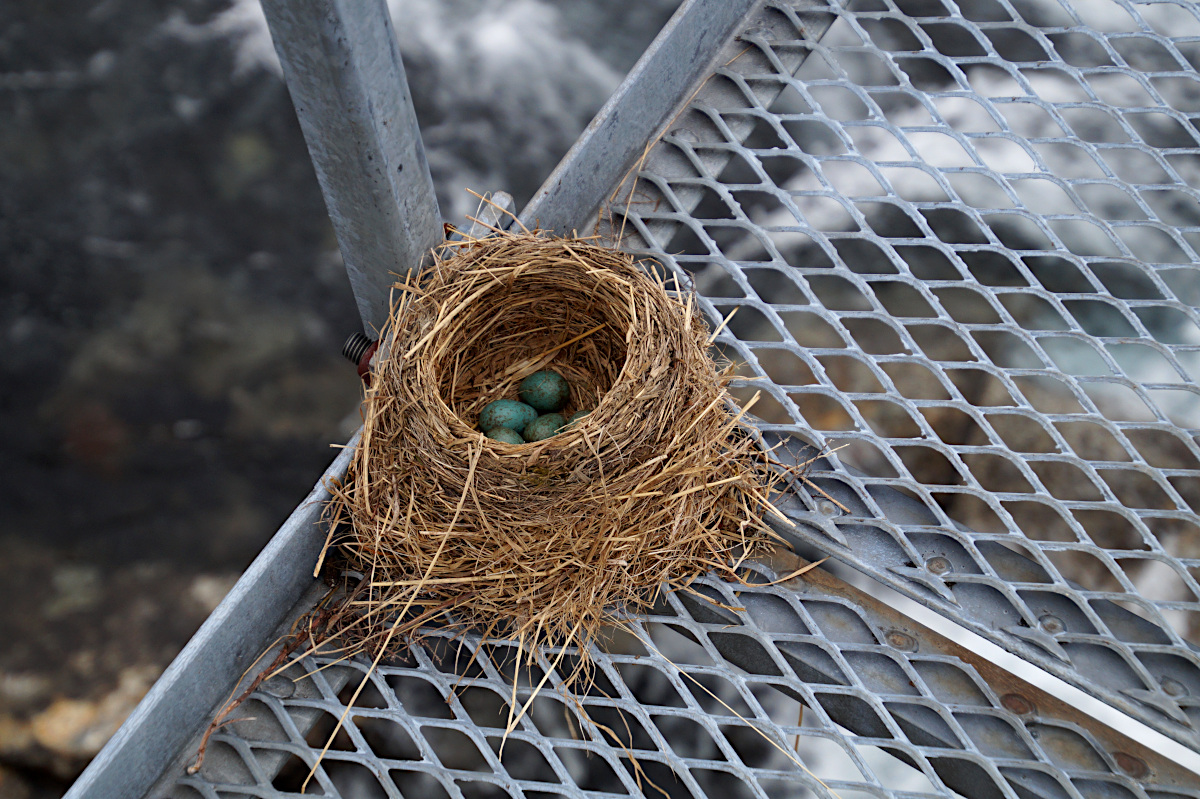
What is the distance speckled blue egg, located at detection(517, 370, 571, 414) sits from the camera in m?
2.27

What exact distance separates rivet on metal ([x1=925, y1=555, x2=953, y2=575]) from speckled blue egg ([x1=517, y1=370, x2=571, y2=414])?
974 mm

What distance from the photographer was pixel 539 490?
1786mm

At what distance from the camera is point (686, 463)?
1862 mm

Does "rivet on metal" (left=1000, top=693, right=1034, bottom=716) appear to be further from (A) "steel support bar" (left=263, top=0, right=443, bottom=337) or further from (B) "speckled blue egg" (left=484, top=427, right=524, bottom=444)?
(A) "steel support bar" (left=263, top=0, right=443, bottom=337)

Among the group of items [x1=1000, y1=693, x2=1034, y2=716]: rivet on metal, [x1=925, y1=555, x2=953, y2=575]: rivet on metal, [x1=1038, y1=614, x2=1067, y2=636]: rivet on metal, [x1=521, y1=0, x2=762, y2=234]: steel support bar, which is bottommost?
[x1=1000, y1=693, x2=1034, y2=716]: rivet on metal

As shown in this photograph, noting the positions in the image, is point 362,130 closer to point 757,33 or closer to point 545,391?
point 545,391

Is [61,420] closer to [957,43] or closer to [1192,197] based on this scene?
[1192,197]

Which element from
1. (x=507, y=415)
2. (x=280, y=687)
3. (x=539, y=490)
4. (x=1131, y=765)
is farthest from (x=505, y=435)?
(x=1131, y=765)

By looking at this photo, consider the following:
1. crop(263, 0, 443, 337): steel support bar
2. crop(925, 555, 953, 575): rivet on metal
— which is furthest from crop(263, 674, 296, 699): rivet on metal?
crop(925, 555, 953, 575): rivet on metal

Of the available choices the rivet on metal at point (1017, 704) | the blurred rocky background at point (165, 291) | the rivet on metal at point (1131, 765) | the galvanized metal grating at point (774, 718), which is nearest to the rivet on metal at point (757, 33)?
the galvanized metal grating at point (774, 718)

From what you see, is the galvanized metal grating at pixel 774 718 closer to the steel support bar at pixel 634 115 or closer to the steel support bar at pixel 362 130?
the steel support bar at pixel 362 130

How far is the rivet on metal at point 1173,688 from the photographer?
1.70m

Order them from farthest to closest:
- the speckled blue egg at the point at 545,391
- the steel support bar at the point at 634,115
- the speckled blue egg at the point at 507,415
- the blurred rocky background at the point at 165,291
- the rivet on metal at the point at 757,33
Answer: the blurred rocky background at the point at 165,291, the rivet on metal at the point at 757,33, the speckled blue egg at the point at 545,391, the speckled blue egg at the point at 507,415, the steel support bar at the point at 634,115

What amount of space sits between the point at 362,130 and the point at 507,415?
887 mm
